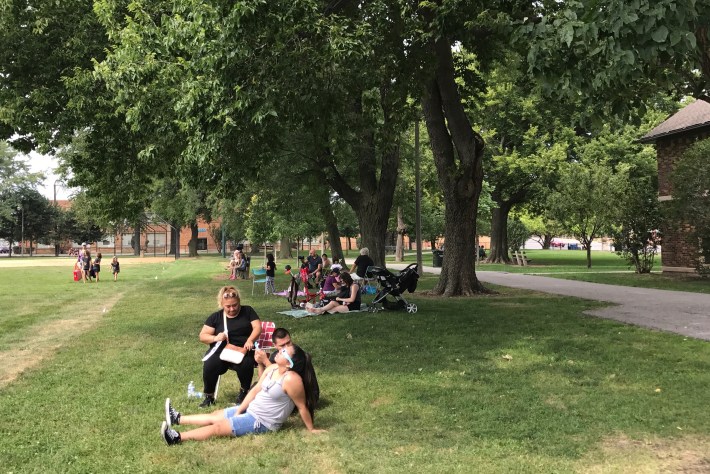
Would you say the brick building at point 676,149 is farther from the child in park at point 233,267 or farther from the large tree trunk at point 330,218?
the child in park at point 233,267

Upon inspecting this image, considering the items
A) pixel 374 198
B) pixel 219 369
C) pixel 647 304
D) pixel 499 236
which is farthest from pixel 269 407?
pixel 499 236

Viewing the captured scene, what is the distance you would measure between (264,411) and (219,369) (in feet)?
3.78

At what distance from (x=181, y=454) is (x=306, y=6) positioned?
212 inches

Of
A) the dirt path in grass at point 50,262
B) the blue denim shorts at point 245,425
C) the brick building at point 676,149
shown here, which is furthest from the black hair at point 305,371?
the dirt path in grass at point 50,262

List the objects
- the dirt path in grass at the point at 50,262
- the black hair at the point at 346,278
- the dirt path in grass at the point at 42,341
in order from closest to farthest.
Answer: the dirt path in grass at the point at 42,341
the black hair at the point at 346,278
the dirt path in grass at the point at 50,262

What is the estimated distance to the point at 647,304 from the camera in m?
12.9

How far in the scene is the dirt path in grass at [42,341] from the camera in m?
7.76

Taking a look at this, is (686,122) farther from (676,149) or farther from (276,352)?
(276,352)

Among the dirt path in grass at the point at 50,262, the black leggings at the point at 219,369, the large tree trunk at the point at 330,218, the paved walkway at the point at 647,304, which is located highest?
the large tree trunk at the point at 330,218

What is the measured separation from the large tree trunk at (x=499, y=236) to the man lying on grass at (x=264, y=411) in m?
32.4

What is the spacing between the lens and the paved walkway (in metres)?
10.0

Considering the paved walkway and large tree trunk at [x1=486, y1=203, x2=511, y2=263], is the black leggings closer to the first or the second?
the paved walkway

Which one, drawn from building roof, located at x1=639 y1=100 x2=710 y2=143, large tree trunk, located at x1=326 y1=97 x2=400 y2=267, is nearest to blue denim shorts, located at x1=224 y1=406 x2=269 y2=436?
large tree trunk, located at x1=326 y1=97 x2=400 y2=267

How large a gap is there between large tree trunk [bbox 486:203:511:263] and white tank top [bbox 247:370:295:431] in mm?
32473
